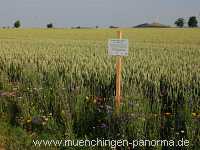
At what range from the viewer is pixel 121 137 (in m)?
A: 5.62

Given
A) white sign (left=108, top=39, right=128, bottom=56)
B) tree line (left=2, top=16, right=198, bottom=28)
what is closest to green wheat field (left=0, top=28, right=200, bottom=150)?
white sign (left=108, top=39, right=128, bottom=56)

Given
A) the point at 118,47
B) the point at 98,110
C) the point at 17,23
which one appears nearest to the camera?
the point at 118,47

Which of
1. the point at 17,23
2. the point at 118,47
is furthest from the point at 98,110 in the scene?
the point at 17,23

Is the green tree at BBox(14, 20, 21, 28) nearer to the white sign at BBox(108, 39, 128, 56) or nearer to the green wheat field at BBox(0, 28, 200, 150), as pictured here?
the green wheat field at BBox(0, 28, 200, 150)

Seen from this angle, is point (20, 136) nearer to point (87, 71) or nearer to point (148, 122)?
point (148, 122)

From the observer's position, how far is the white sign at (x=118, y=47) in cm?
640

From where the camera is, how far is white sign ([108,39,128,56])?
640 centimetres

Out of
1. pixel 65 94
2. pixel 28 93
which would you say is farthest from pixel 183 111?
pixel 28 93

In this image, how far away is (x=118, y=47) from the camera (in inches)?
254

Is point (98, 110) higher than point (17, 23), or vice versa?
point (17, 23)

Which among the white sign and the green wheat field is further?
the white sign

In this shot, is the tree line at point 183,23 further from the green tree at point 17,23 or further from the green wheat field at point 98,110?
the green wheat field at point 98,110

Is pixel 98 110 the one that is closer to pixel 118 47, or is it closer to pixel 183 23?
pixel 118 47

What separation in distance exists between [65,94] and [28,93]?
1.14m
